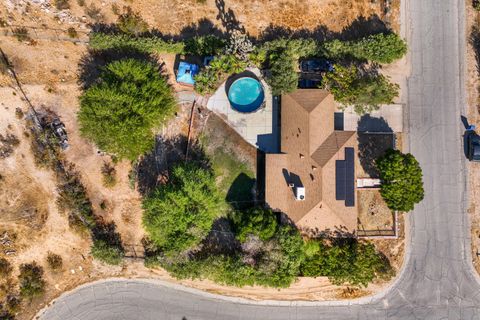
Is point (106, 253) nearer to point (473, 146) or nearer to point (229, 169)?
point (229, 169)

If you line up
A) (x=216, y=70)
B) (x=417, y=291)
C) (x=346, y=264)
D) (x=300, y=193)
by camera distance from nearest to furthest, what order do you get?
(x=300, y=193) → (x=346, y=264) → (x=216, y=70) → (x=417, y=291)

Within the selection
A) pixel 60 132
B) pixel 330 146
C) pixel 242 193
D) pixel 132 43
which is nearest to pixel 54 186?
pixel 60 132

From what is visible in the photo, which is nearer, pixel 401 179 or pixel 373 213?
pixel 401 179

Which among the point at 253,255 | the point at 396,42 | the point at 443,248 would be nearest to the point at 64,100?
the point at 253,255

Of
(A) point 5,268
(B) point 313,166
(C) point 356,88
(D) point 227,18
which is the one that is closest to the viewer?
(B) point 313,166

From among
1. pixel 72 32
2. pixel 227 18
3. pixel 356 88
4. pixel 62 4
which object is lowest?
pixel 356 88

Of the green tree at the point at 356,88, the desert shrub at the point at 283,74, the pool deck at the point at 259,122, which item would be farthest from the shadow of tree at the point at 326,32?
the pool deck at the point at 259,122

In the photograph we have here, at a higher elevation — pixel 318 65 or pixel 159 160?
pixel 318 65
